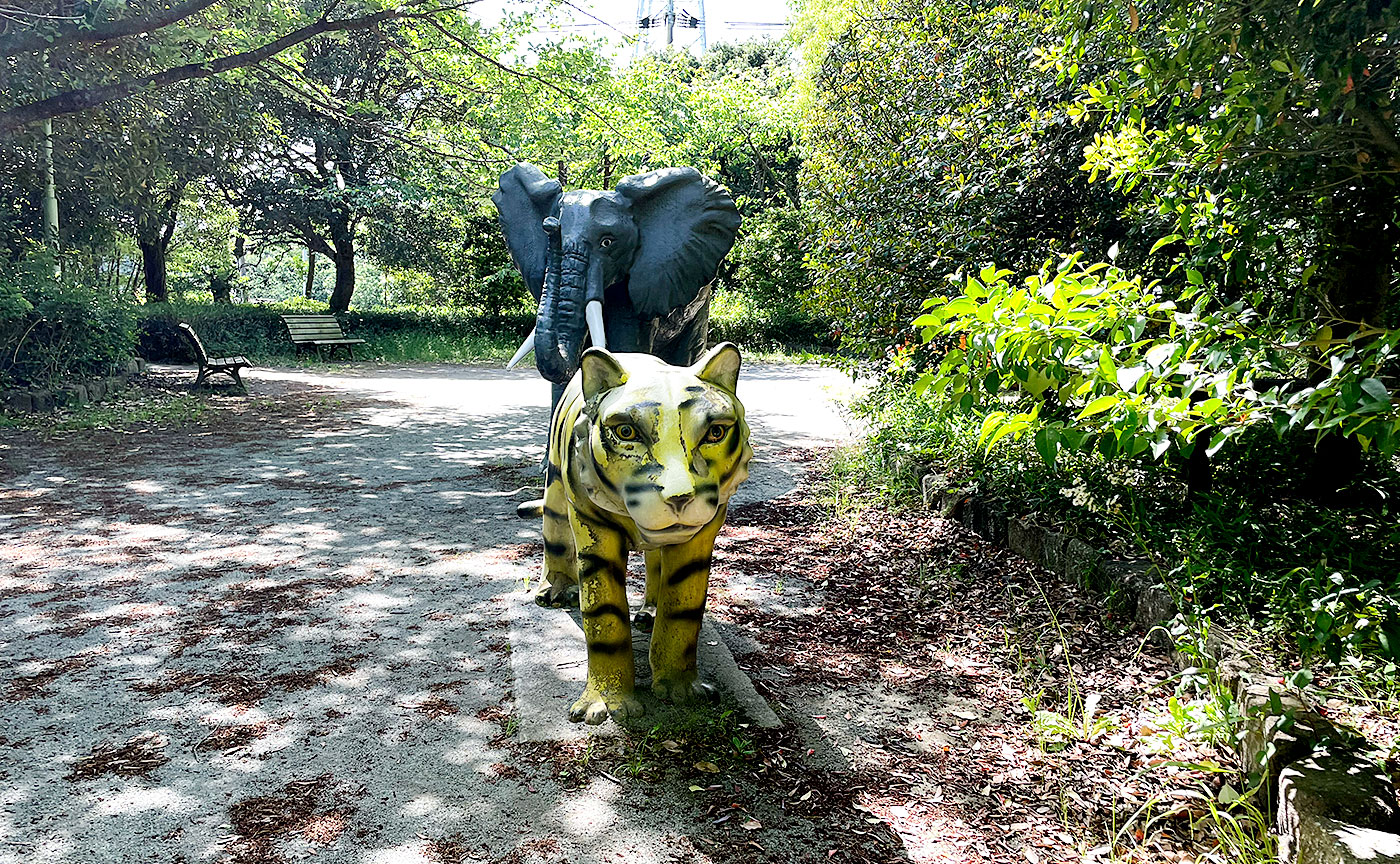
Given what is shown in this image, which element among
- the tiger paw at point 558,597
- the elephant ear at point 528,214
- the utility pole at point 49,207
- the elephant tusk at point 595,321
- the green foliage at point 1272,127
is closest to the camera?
the green foliage at point 1272,127

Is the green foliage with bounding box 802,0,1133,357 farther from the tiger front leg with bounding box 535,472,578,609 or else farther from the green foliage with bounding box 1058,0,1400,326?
the tiger front leg with bounding box 535,472,578,609

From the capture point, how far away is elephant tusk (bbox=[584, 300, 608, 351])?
17.8 ft

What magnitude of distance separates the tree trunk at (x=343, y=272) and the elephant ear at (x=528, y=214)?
63.5 ft

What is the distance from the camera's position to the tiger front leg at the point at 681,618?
11.1 feet

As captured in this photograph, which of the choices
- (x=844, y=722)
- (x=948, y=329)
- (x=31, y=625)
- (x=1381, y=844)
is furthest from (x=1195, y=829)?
(x=31, y=625)

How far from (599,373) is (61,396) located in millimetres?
10940

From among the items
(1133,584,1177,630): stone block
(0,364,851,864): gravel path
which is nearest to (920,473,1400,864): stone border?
(1133,584,1177,630): stone block

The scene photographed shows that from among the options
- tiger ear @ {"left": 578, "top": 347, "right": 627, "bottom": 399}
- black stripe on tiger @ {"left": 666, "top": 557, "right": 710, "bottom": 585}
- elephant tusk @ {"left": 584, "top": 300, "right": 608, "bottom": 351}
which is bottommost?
black stripe on tiger @ {"left": 666, "top": 557, "right": 710, "bottom": 585}

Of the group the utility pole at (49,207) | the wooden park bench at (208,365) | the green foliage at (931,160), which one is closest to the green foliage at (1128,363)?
the green foliage at (931,160)

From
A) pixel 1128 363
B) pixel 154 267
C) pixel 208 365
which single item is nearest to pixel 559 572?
pixel 1128 363

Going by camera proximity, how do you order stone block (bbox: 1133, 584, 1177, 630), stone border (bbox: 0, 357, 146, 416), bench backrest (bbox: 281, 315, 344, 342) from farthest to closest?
bench backrest (bbox: 281, 315, 344, 342), stone border (bbox: 0, 357, 146, 416), stone block (bbox: 1133, 584, 1177, 630)

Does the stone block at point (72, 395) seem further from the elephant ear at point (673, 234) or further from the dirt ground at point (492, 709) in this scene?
the elephant ear at point (673, 234)

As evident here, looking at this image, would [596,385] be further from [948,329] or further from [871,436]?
[871,436]

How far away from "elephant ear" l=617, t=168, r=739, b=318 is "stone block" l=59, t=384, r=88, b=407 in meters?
8.92
